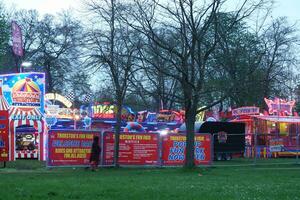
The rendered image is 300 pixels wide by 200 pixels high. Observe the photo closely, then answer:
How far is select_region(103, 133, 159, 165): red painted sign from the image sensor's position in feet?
89.5

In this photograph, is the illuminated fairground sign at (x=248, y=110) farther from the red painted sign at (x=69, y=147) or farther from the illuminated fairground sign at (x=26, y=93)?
the red painted sign at (x=69, y=147)

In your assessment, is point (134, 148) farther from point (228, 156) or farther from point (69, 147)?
point (228, 156)

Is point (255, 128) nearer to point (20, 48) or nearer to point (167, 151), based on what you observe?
point (167, 151)

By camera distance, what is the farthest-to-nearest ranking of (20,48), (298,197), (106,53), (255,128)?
(255,128) → (20,48) → (106,53) → (298,197)

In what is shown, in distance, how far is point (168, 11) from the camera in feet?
80.4

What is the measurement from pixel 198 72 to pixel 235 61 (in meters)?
3.62

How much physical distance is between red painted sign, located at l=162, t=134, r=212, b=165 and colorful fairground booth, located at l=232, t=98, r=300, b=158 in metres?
10.2

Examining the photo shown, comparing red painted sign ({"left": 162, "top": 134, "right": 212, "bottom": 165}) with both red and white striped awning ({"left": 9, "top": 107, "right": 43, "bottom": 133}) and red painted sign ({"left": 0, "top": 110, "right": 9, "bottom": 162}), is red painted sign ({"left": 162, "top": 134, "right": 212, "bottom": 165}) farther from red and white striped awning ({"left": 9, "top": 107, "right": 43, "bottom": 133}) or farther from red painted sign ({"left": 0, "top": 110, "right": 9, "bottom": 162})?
red and white striped awning ({"left": 9, "top": 107, "right": 43, "bottom": 133})

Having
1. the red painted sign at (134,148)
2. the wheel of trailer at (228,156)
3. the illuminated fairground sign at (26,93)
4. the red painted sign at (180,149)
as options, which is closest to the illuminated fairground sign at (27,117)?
the illuminated fairground sign at (26,93)

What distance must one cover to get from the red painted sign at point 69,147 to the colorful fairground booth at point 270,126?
16750 millimetres

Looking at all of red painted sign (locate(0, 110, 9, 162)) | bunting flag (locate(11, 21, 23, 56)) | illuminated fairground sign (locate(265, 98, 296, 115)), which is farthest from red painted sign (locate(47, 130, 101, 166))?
illuminated fairground sign (locate(265, 98, 296, 115))

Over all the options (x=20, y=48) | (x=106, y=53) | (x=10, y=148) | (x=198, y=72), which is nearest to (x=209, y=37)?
(x=198, y=72)

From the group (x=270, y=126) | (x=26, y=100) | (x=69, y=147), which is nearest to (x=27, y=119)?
(x=26, y=100)

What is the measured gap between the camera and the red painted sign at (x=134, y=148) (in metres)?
27.3
